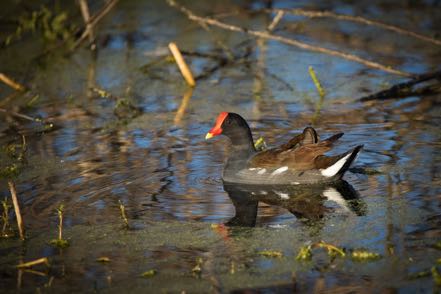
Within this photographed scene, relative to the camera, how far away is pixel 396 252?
4957 millimetres

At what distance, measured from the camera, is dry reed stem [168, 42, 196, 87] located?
9.92m

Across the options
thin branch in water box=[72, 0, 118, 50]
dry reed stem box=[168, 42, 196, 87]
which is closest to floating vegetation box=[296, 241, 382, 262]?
dry reed stem box=[168, 42, 196, 87]

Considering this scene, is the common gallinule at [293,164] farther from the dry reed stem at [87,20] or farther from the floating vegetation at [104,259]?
the dry reed stem at [87,20]

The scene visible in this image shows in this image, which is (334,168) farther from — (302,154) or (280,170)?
(280,170)

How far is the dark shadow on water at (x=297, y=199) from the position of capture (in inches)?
232

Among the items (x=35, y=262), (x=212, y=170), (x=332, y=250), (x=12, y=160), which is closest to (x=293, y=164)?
(x=212, y=170)

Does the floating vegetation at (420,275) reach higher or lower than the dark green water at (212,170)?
higher

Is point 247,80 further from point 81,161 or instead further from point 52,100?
point 81,161

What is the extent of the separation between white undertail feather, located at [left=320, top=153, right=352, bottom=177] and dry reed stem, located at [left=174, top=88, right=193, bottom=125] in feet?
8.43

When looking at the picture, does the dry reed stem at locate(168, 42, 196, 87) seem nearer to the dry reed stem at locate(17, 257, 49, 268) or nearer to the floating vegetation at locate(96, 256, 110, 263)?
the floating vegetation at locate(96, 256, 110, 263)

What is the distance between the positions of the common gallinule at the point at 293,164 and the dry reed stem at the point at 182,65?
3.15 meters

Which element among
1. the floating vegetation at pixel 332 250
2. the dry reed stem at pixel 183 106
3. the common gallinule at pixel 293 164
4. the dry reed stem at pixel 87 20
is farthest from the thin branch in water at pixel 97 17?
the floating vegetation at pixel 332 250

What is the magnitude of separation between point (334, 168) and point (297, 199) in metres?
0.40

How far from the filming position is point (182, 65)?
10023 millimetres
